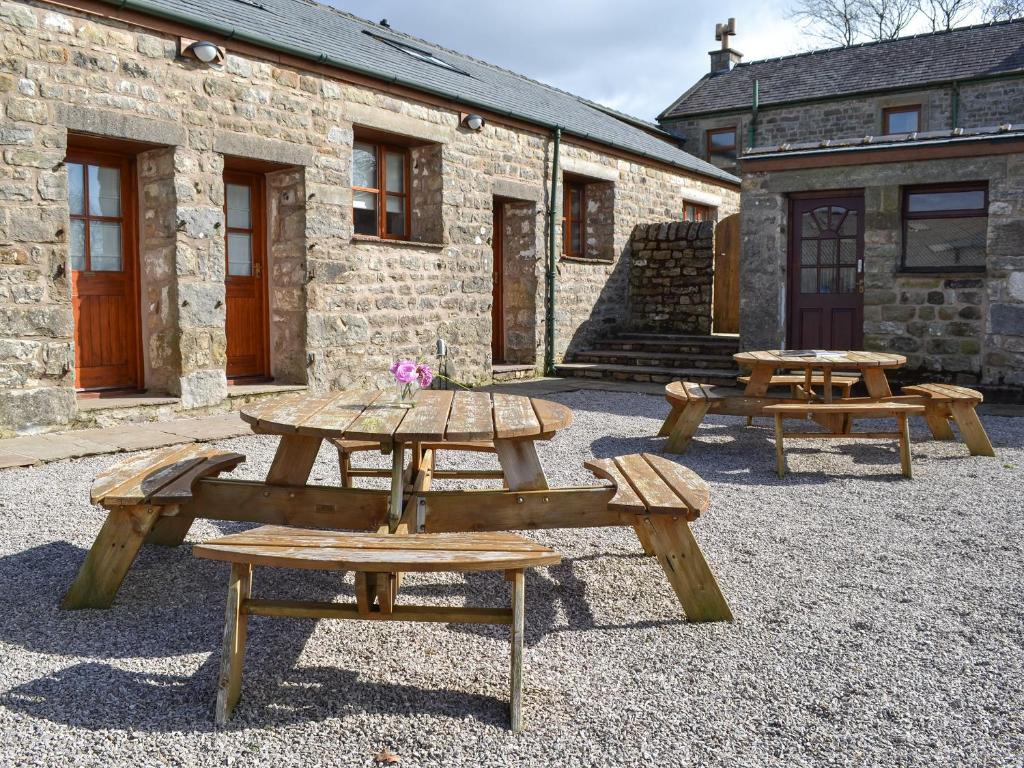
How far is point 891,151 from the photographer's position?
29.8ft

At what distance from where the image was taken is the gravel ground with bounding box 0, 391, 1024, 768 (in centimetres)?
217

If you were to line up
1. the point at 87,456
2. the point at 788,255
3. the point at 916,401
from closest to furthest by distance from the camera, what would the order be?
the point at 87,456
the point at 916,401
the point at 788,255

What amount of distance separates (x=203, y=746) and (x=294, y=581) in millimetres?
1307

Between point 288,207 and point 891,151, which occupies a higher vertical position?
point 891,151

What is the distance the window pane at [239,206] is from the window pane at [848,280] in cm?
630

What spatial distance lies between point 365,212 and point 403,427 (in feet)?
21.8

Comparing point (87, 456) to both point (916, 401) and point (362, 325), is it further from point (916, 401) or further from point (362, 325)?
point (916, 401)

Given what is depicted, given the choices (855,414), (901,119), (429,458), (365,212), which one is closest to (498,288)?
(365,212)

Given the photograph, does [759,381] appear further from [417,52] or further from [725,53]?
[725,53]

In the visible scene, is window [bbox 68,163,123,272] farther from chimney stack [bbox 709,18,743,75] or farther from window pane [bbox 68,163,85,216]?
chimney stack [bbox 709,18,743,75]

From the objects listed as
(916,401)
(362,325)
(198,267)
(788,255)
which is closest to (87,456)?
(198,267)

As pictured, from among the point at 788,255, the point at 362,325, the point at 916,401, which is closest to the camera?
the point at 916,401

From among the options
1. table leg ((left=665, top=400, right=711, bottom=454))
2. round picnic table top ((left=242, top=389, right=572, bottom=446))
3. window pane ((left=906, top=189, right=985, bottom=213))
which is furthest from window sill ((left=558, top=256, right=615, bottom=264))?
round picnic table top ((left=242, top=389, right=572, bottom=446))

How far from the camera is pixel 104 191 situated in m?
7.18
